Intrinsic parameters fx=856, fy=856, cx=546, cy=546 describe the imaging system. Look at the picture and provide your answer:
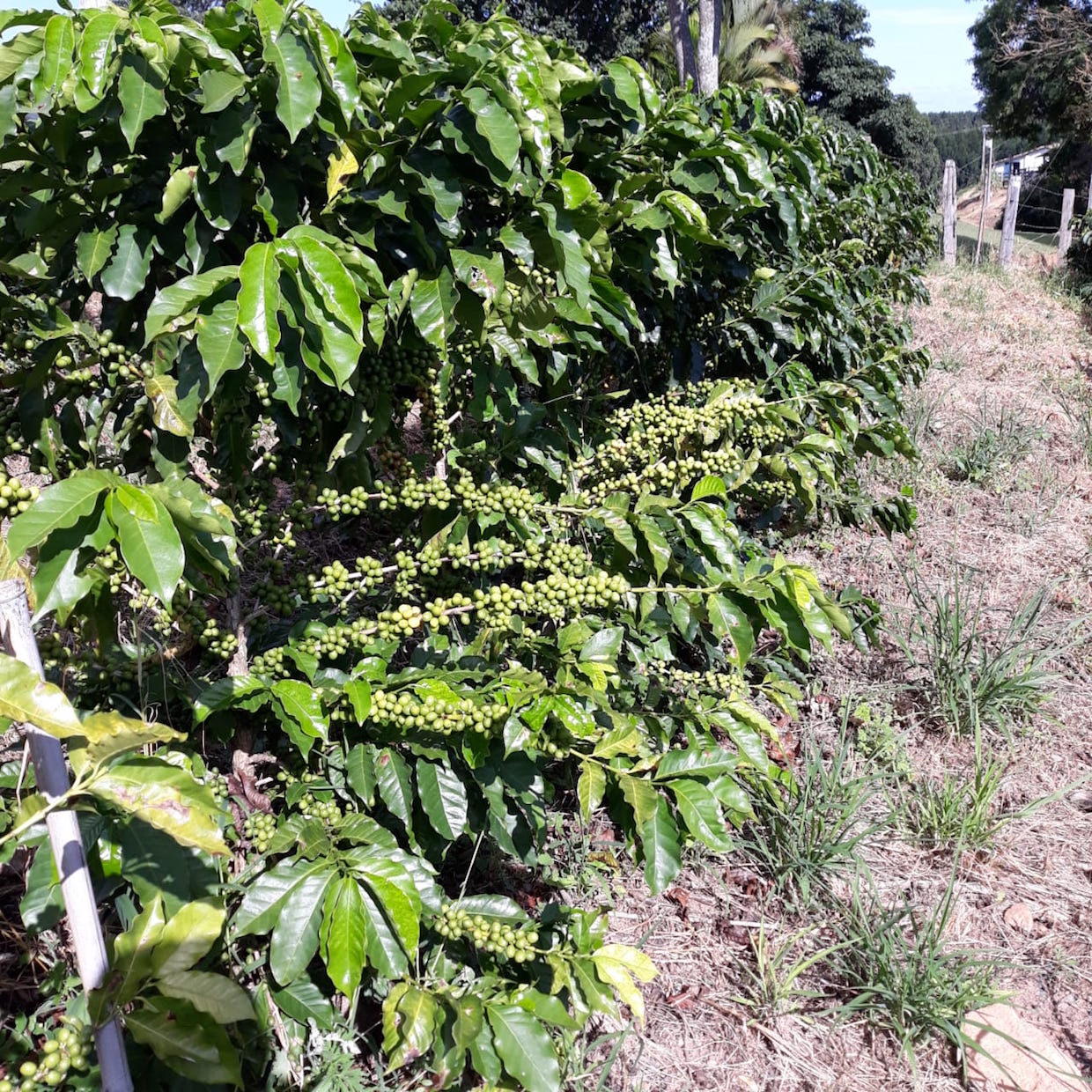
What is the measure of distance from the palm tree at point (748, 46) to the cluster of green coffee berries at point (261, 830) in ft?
45.5

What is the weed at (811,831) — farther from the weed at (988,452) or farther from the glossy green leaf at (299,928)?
the weed at (988,452)

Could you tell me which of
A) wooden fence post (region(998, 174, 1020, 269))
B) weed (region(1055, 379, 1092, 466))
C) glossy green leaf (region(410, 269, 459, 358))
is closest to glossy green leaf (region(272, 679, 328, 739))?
glossy green leaf (region(410, 269, 459, 358))

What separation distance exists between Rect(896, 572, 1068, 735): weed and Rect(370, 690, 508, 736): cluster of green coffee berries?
75.3 inches

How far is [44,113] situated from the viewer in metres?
1.50

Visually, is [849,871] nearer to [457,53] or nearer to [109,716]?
[109,716]

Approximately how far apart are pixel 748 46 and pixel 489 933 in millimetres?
15897

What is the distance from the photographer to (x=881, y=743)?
9.30 ft

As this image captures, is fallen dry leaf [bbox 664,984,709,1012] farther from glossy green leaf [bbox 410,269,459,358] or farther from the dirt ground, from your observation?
glossy green leaf [bbox 410,269,459,358]

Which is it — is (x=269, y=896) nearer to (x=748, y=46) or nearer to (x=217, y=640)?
(x=217, y=640)

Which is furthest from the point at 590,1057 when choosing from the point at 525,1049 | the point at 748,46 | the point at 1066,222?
the point at 748,46

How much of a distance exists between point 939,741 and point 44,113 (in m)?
3.04

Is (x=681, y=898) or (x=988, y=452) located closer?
(x=681, y=898)

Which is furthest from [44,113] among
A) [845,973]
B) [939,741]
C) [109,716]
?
[939,741]

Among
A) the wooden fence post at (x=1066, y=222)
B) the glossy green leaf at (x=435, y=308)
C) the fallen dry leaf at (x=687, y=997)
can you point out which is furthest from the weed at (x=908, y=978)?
the wooden fence post at (x=1066, y=222)
